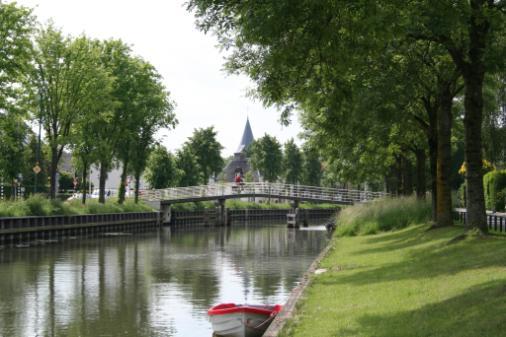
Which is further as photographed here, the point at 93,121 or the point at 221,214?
the point at 221,214

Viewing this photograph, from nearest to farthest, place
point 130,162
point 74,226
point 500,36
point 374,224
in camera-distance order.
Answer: point 500,36
point 374,224
point 74,226
point 130,162

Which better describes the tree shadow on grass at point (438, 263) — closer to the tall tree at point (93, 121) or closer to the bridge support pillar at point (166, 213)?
the tall tree at point (93, 121)

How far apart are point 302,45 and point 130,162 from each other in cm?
5817

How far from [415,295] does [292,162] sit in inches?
4316

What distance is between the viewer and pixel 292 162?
12300 centimetres

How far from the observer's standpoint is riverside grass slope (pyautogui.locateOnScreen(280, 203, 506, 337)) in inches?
412

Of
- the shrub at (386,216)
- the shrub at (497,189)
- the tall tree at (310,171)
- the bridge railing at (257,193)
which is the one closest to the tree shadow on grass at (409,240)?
the shrub at (386,216)

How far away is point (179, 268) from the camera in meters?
31.6

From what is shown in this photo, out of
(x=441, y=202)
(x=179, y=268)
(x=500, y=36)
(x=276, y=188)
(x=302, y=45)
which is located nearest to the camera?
(x=302, y=45)

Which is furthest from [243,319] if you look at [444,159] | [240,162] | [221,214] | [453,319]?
[240,162]

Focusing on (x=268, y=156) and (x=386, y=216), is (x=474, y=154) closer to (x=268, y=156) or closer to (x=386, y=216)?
(x=386, y=216)

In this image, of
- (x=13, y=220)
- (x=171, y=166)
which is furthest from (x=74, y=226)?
(x=171, y=166)

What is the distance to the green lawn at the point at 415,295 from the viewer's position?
34.3 feet

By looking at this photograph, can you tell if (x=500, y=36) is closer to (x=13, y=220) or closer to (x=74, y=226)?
(x=13, y=220)
